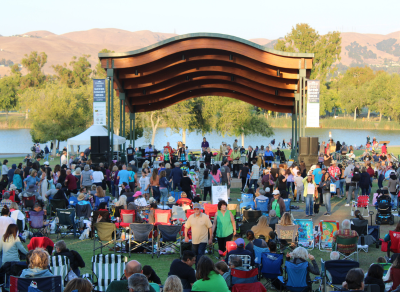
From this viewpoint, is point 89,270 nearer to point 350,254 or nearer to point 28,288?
point 28,288

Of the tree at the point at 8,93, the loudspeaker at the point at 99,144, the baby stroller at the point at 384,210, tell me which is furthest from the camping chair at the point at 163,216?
the tree at the point at 8,93

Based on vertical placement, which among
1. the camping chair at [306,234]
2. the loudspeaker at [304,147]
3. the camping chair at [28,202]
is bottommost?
the camping chair at [306,234]

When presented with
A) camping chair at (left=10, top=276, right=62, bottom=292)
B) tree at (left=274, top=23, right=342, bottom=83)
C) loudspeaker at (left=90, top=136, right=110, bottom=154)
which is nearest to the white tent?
loudspeaker at (left=90, top=136, right=110, bottom=154)

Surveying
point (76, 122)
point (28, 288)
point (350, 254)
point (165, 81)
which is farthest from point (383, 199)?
point (76, 122)

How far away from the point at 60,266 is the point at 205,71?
1717 cm

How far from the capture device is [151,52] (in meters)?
18.7

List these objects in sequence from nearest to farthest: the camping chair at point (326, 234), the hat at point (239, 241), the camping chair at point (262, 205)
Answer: the hat at point (239, 241) → the camping chair at point (326, 234) → the camping chair at point (262, 205)

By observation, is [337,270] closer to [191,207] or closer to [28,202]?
[191,207]

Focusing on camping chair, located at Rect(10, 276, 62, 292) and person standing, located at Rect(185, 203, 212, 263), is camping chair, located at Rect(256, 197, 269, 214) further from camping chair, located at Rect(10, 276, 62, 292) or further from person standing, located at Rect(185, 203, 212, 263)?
camping chair, located at Rect(10, 276, 62, 292)

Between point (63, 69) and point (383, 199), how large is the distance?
95.1m

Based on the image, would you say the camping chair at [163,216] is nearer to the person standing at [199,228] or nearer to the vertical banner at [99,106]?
the person standing at [199,228]

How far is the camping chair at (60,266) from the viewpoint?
5.92 m

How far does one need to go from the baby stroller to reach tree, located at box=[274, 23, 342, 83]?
178ft

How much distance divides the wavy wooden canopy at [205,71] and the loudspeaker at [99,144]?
3.17m
